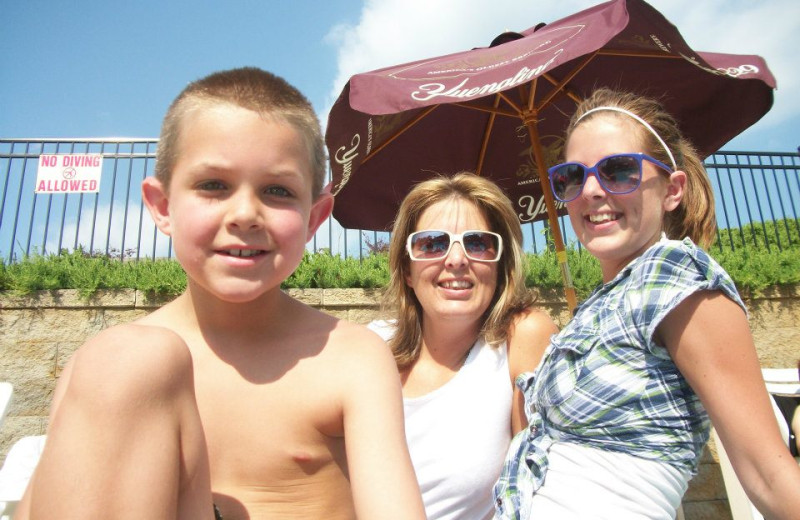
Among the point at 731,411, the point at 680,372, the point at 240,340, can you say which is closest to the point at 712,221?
the point at 680,372

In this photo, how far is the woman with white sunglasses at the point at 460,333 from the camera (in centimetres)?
191

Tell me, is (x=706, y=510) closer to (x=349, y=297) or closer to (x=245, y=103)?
(x=349, y=297)

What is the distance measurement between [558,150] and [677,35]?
1.19 meters

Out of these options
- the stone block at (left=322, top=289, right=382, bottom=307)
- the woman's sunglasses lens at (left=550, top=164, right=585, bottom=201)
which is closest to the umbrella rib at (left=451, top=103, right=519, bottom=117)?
the woman's sunglasses lens at (left=550, top=164, right=585, bottom=201)

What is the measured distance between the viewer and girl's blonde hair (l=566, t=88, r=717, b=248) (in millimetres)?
1716

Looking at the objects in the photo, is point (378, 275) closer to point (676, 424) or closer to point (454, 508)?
point (454, 508)

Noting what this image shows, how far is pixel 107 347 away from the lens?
80cm

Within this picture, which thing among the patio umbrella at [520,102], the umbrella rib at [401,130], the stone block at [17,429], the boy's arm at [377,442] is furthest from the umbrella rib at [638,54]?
the stone block at [17,429]

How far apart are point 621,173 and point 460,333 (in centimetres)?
95

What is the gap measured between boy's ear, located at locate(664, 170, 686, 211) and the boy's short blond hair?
3.91 feet

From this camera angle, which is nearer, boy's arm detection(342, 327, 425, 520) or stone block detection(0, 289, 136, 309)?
boy's arm detection(342, 327, 425, 520)

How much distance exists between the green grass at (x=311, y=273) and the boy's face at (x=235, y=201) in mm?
3516

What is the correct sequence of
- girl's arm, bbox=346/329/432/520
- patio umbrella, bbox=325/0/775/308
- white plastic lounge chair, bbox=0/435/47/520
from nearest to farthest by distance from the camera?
girl's arm, bbox=346/329/432/520
patio umbrella, bbox=325/0/775/308
white plastic lounge chair, bbox=0/435/47/520

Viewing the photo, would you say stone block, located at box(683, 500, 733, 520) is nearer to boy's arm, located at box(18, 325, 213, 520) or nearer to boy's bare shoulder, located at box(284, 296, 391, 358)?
boy's bare shoulder, located at box(284, 296, 391, 358)
